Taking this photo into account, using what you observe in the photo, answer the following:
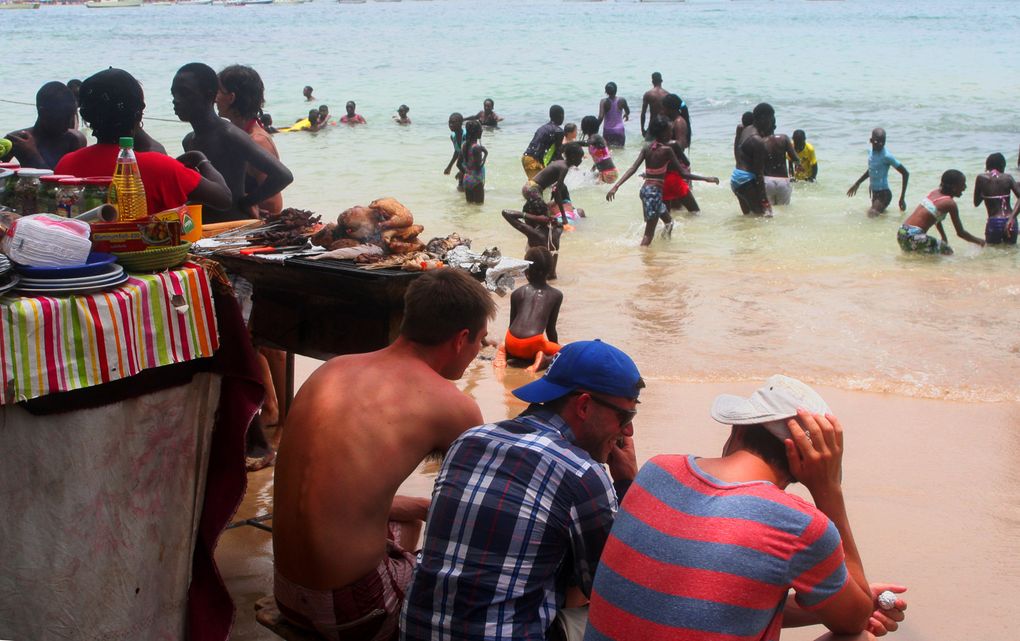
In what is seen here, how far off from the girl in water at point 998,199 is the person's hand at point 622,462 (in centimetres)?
1020

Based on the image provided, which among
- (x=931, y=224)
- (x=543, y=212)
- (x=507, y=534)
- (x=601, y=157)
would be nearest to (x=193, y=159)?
(x=507, y=534)

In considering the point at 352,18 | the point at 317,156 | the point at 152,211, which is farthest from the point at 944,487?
the point at 352,18

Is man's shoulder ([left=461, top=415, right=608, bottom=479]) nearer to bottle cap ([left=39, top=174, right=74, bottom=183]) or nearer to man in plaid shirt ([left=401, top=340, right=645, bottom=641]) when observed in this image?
man in plaid shirt ([left=401, top=340, right=645, bottom=641])

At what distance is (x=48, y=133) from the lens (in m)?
6.69

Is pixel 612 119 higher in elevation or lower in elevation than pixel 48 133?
lower

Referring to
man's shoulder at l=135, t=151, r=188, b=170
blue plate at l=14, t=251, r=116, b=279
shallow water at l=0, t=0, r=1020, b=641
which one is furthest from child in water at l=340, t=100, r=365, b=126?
blue plate at l=14, t=251, r=116, b=279

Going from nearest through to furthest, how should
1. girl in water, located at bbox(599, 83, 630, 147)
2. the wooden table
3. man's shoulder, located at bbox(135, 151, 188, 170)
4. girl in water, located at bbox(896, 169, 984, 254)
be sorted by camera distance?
man's shoulder, located at bbox(135, 151, 188, 170) < the wooden table < girl in water, located at bbox(896, 169, 984, 254) < girl in water, located at bbox(599, 83, 630, 147)

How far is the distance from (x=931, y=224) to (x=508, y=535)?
10473 millimetres

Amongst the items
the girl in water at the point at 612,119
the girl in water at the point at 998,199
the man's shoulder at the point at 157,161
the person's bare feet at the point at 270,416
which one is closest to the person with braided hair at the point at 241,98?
the person's bare feet at the point at 270,416

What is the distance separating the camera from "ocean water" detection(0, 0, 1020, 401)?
28.6 feet

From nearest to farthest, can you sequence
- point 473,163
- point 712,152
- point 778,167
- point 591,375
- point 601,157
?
point 591,375
point 778,167
point 473,163
point 601,157
point 712,152

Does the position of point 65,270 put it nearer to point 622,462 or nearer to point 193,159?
point 193,159

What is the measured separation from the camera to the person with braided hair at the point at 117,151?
143 inches

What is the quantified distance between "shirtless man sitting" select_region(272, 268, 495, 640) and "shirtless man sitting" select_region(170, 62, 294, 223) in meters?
2.35
